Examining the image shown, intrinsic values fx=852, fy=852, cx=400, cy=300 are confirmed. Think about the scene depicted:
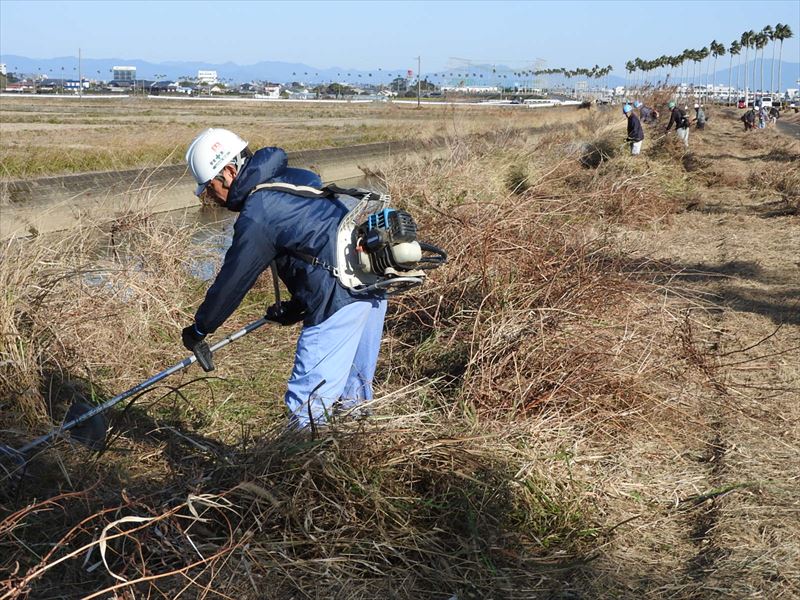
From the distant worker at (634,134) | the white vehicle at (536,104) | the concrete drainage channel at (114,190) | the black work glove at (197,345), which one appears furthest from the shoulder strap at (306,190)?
the white vehicle at (536,104)

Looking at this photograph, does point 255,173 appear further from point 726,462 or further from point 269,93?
point 269,93

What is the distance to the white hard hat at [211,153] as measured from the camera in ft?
13.4

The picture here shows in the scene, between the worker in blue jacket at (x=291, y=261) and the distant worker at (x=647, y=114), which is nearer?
the worker in blue jacket at (x=291, y=261)

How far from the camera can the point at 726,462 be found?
4570mm

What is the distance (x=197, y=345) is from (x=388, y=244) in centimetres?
111

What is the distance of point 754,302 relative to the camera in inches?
306

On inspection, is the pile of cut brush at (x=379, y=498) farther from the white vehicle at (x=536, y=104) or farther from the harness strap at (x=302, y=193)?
the white vehicle at (x=536, y=104)

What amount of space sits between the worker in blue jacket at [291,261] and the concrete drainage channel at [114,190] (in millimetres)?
2269

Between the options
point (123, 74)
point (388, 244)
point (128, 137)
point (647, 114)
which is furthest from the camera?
point (123, 74)

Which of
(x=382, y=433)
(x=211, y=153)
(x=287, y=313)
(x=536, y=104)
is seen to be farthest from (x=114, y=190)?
(x=536, y=104)

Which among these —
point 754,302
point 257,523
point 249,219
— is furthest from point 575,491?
point 754,302

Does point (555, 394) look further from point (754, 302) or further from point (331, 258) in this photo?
point (754, 302)

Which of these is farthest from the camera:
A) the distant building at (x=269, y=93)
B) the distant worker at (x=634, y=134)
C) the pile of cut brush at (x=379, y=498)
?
the distant building at (x=269, y=93)

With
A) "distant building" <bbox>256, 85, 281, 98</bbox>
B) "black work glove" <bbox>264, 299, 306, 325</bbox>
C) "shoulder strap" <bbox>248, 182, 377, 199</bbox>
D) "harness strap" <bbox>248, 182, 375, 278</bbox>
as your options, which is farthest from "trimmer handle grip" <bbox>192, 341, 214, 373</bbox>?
"distant building" <bbox>256, 85, 281, 98</bbox>
